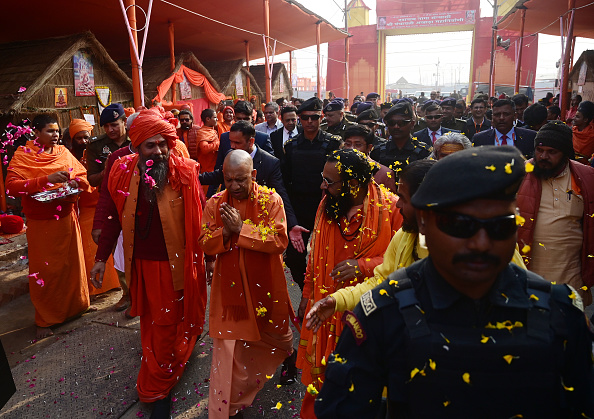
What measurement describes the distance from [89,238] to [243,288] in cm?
303

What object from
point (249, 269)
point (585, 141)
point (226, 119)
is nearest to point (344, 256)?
point (249, 269)

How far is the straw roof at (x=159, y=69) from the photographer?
10824mm

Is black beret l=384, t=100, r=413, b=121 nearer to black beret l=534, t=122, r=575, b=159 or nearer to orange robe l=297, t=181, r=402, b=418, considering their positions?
black beret l=534, t=122, r=575, b=159

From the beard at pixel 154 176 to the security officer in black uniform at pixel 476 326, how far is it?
2579 mm

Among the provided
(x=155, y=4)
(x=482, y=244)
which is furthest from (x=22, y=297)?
(x=155, y=4)

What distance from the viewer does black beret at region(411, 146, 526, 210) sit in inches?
47.0

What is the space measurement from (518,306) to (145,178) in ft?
9.62

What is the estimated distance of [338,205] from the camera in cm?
296

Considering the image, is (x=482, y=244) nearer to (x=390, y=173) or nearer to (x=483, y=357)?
(x=483, y=357)

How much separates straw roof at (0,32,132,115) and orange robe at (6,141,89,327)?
246 centimetres

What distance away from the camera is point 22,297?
5555 millimetres

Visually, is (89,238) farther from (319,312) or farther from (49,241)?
(319,312)

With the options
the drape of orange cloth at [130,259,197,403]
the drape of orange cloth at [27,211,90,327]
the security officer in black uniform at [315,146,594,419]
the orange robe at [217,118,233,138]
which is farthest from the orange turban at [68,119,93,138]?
the security officer in black uniform at [315,146,594,419]

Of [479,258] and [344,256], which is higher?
[479,258]
